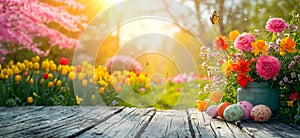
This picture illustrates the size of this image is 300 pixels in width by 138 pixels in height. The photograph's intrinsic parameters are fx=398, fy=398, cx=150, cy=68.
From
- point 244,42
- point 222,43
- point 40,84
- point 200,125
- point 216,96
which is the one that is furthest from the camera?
point 40,84

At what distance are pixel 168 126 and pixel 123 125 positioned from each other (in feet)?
1.03

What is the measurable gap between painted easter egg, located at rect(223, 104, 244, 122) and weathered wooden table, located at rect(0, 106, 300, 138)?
1.8 inches

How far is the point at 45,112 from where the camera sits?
11.7 feet

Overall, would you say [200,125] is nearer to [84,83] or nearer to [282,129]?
[282,129]

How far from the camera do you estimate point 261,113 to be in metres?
3.03

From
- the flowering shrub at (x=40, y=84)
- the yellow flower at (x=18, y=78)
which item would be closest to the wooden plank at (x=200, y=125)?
the flowering shrub at (x=40, y=84)

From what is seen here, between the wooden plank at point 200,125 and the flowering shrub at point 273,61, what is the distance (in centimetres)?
45

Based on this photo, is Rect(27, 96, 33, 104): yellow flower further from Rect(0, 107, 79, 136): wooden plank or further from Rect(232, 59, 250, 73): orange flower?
Rect(232, 59, 250, 73): orange flower

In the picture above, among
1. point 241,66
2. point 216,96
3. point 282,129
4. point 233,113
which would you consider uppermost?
point 241,66

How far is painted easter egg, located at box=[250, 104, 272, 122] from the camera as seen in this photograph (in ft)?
9.95

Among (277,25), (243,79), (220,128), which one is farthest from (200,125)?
(277,25)

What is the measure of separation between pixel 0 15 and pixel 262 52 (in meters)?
3.31

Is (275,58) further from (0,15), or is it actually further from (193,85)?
(193,85)

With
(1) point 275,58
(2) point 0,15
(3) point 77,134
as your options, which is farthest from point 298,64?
(2) point 0,15
